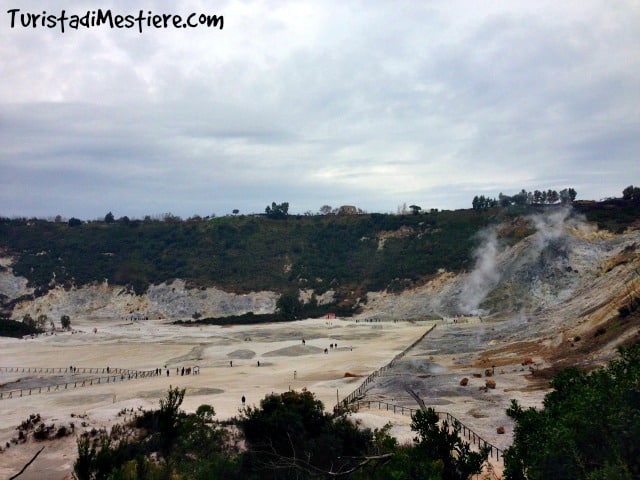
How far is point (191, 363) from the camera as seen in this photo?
198 feet

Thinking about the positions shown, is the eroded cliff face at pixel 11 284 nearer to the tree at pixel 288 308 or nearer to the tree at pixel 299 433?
Result: the tree at pixel 288 308

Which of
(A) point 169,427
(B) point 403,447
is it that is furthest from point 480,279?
(B) point 403,447

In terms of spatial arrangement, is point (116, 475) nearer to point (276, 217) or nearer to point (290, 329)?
point (290, 329)

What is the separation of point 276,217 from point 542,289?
305 feet

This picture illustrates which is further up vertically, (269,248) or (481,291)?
(269,248)

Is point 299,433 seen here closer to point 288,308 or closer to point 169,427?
point 169,427

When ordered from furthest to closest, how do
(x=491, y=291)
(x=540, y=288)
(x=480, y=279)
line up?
(x=480, y=279)
(x=491, y=291)
(x=540, y=288)

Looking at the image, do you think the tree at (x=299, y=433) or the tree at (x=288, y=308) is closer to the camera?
the tree at (x=299, y=433)

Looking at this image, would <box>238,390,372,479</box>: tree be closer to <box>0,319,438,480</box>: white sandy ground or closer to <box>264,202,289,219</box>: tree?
<box>0,319,438,480</box>: white sandy ground

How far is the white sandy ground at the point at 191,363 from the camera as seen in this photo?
30.5 metres

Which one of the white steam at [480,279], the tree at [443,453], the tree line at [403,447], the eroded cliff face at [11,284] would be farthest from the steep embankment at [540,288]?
the eroded cliff face at [11,284]

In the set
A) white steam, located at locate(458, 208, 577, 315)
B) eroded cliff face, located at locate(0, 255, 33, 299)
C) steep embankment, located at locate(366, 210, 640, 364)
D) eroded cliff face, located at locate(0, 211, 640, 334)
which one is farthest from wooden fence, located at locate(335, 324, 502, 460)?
eroded cliff face, located at locate(0, 255, 33, 299)

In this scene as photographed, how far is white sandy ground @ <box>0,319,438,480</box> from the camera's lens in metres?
30.5

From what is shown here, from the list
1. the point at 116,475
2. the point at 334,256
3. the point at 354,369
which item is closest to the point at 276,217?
the point at 334,256
